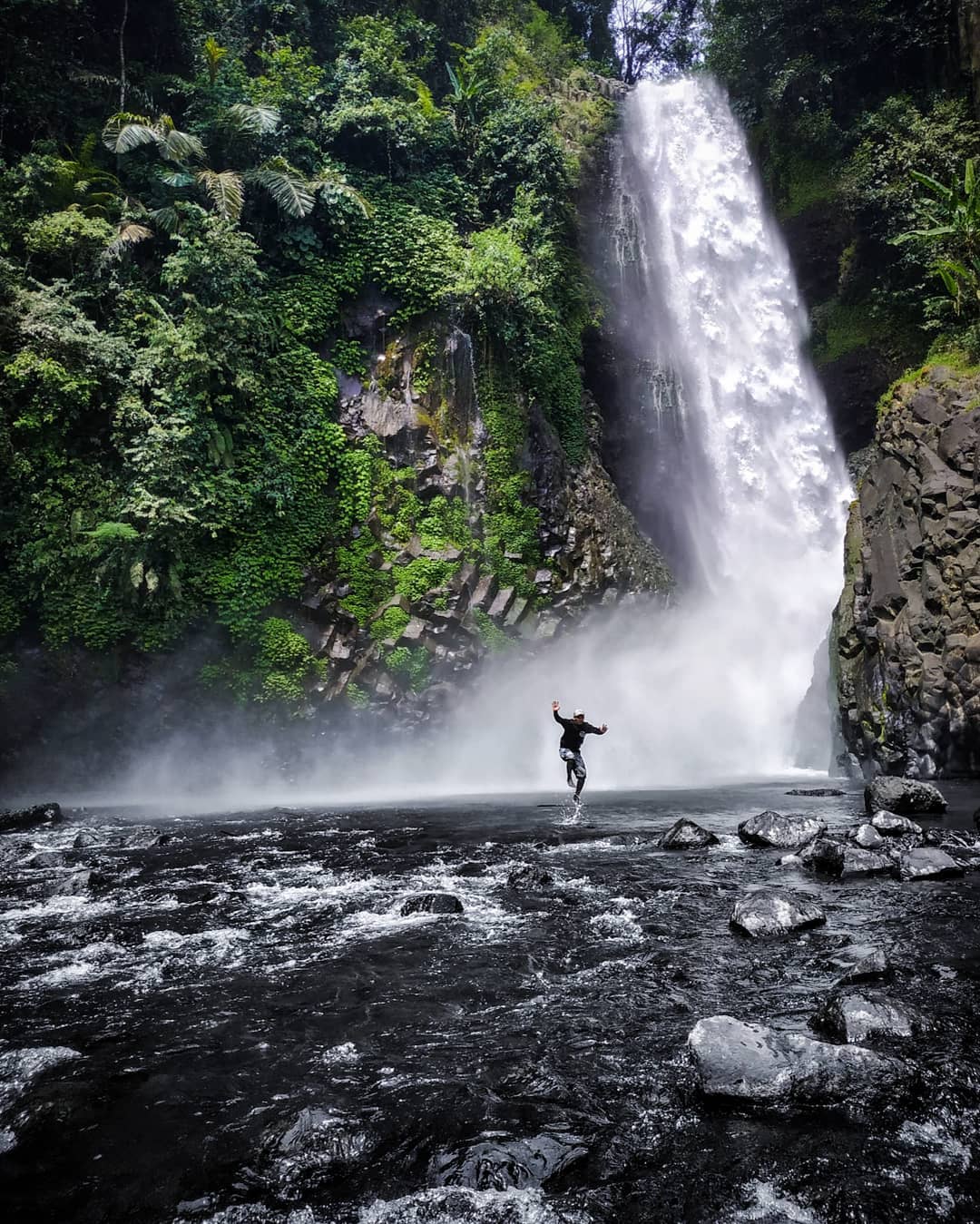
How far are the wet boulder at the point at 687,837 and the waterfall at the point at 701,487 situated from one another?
8.86 meters

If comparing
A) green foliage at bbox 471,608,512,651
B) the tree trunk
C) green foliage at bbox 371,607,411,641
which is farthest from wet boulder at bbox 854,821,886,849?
the tree trunk

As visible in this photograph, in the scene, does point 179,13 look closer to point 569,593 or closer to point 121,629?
point 121,629

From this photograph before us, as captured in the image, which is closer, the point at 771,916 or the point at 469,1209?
the point at 469,1209

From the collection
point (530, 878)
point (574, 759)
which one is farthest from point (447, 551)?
point (530, 878)

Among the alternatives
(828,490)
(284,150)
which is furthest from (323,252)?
(828,490)

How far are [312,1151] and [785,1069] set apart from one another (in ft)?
7.56

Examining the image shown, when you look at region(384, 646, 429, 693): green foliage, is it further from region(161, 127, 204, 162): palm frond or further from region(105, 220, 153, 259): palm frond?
region(161, 127, 204, 162): palm frond

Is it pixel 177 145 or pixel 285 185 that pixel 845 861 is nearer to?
pixel 285 185

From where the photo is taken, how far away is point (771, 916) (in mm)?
6500

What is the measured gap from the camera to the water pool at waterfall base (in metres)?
3.24

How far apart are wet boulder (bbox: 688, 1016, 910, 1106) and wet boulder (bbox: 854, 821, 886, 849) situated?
5390 mm

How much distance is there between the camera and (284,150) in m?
20.2

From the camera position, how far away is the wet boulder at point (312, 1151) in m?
3.34

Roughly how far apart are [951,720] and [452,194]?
1899 cm
